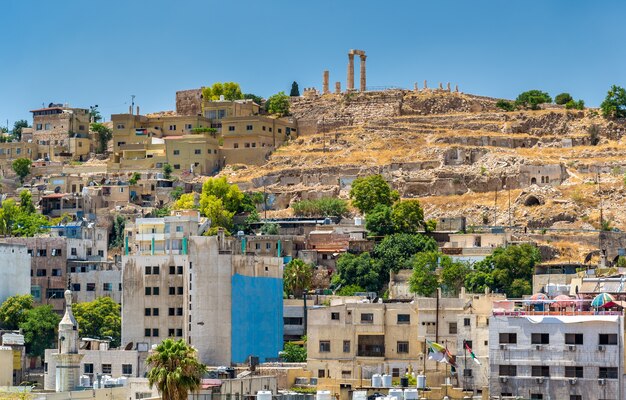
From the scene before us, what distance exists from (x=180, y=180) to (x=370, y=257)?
103 feet

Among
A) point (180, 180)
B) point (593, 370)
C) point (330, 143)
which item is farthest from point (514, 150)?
point (593, 370)

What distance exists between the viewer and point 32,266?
11038cm

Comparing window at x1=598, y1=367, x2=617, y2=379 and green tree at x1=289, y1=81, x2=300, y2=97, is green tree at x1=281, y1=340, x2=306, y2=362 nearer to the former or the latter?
window at x1=598, y1=367, x2=617, y2=379

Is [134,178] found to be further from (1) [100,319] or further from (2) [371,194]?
(1) [100,319]

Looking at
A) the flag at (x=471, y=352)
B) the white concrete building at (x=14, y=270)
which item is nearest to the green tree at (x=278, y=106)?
the white concrete building at (x=14, y=270)

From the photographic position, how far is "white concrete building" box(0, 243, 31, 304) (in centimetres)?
10400

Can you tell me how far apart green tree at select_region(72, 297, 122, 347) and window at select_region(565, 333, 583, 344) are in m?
36.4

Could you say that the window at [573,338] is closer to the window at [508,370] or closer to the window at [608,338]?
A: the window at [608,338]

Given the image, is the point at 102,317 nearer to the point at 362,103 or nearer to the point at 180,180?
the point at 180,180

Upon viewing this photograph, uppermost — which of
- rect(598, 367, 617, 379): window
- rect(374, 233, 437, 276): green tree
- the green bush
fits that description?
the green bush

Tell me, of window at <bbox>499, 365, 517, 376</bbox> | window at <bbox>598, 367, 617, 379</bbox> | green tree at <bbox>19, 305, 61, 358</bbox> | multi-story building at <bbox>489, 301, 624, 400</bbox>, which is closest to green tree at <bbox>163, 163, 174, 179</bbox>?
green tree at <bbox>19, 305, 61, 358</bbox>

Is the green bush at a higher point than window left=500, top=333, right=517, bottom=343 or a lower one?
higher

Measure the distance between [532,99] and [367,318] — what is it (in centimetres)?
7876

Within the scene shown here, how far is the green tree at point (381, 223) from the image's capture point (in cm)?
12144
